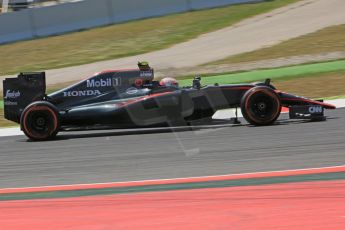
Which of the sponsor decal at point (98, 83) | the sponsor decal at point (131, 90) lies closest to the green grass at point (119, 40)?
the sponsor decal at point (98, 83)

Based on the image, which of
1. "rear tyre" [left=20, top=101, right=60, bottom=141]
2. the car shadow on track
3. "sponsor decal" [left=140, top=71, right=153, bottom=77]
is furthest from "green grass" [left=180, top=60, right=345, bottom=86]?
"rear tyre" [left=20, top=101, right=60, bottom=141]

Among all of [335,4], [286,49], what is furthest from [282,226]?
[335,4]

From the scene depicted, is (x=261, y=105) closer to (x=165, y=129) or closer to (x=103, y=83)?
(x=165, y=129)

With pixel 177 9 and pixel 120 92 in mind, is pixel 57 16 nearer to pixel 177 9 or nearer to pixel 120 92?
pixel 177 9

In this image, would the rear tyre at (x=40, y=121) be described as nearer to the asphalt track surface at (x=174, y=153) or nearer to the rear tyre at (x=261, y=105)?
the asphalt track surface at (x=174, y=153)

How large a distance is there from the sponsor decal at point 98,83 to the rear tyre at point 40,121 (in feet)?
2.36

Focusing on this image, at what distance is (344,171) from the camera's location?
6.20 meters

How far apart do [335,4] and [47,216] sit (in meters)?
24.1

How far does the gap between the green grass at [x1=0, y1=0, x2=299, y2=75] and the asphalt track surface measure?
14289 millimetres

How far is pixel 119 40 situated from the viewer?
1028 inches

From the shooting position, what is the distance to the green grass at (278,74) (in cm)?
1620

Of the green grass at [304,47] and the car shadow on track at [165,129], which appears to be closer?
the car shadow on track at [165,129]

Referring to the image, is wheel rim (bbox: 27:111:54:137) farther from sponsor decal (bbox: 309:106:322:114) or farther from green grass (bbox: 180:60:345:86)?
green grass (bbox: 180:60:345:86)

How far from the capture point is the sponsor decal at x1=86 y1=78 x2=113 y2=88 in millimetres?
10328
